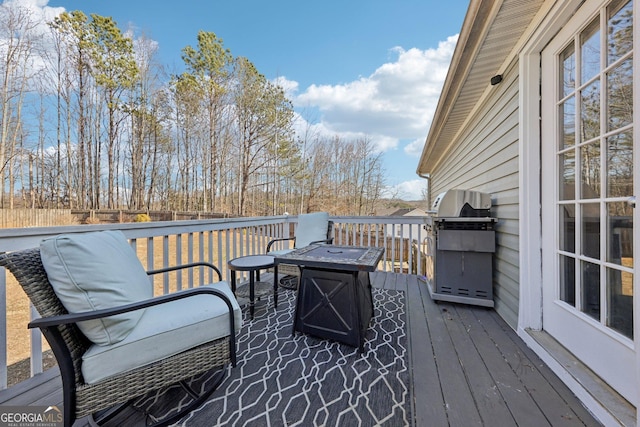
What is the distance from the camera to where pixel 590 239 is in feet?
5.13

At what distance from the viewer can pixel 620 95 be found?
1359mm

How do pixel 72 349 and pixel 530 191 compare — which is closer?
pixel 72 349

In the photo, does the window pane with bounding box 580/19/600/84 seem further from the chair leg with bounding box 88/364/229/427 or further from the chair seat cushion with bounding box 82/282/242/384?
the chair leg with bounding box 88/364/229/427

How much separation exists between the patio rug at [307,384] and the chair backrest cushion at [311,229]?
5.50ft

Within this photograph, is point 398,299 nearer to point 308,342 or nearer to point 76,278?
point 308,342

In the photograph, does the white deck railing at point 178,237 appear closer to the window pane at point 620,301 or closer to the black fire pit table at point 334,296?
the black fire pit table at point 334,296

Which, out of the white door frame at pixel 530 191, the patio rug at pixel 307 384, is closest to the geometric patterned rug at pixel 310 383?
the patio rug at pixel 307 384

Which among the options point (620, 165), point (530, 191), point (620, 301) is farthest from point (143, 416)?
point (530, 191)

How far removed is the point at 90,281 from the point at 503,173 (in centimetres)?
352

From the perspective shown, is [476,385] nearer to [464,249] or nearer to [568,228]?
[568,228]

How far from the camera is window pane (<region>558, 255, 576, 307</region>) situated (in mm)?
1724

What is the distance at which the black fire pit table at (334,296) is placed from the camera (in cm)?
194

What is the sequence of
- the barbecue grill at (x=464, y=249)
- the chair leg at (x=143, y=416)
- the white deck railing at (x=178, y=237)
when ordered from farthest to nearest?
1. the barbecue grill at (x=464, y=249)
2. the white deck railing at (x=178, y=237)
3. the chair leg at (x=143, y=416)

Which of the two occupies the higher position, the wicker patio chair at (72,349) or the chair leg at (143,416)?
the wicker patio chair at (72,349)
